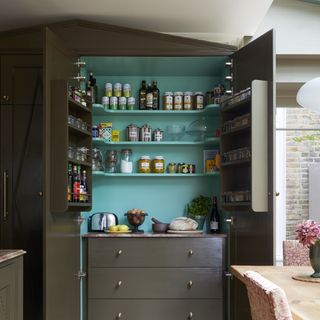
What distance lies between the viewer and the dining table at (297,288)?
2.28 meters

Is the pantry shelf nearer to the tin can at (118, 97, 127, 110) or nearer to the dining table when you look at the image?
the tin can at (118, 97, 127, 110)

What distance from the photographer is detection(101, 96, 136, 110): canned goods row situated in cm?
524

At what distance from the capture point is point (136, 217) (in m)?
5.12

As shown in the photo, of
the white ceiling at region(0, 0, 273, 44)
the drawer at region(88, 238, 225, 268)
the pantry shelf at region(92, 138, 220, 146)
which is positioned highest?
the white ceiling at region(0, 0, 273, 44)

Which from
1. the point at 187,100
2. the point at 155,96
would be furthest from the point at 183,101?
the point at 155,96

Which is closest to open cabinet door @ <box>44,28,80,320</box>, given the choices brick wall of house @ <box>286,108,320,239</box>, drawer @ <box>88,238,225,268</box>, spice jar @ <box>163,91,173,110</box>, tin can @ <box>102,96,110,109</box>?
drawer @ <box>88,238,225,268</box>

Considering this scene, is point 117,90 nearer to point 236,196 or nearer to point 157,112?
point 157,112

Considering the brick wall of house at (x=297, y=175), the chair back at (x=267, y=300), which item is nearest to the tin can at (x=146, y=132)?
the brick wall of house at (x=297, y=175)

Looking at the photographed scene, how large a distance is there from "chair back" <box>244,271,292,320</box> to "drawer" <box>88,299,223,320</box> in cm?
249

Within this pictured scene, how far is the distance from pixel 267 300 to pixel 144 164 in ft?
10.8

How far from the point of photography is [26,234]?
4.50m

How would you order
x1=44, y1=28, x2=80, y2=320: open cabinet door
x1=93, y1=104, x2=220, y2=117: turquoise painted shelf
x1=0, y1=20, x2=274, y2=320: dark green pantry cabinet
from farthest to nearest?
1. x1=93, y1=104, x2=220, y2=117: turquoise painted shelf
2. x1=0, y1=20, x2=274, y2=320: dark green pantry cabinet
3. x1=44, y1=28, x2=80, y2=320: open cabinet door

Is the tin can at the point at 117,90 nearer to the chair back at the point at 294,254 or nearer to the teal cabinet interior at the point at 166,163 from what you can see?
the teal cabinet interior at the point at 166,163

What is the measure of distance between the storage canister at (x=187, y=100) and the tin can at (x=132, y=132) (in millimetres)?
438
